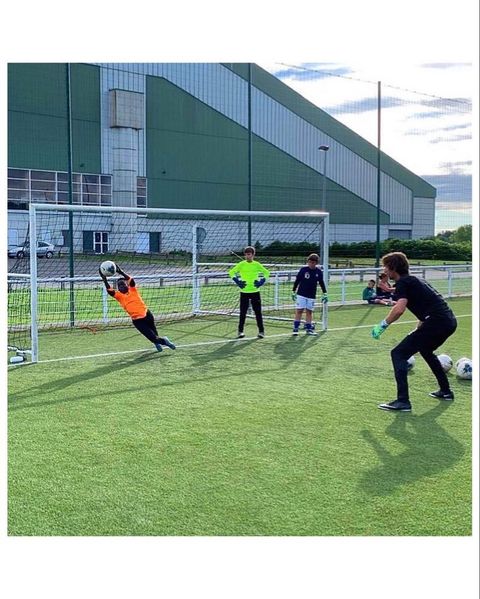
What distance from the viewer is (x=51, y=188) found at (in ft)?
76.9

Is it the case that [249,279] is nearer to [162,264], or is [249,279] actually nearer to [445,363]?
[162,264]

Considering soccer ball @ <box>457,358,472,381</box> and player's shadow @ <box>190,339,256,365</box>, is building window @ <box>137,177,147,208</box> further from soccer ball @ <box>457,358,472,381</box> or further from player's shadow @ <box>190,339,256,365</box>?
soccer ball @ <box>457,358,472,381</box>

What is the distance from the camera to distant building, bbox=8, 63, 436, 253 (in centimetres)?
1969

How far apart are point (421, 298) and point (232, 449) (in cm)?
276

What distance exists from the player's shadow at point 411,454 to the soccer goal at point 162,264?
6.02 m

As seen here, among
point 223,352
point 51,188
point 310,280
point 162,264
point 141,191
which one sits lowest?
point 223,352

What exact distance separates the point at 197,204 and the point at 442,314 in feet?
72.7

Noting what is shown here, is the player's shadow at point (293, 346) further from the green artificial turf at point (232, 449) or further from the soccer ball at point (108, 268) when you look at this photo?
the soccer ball at point (108, 268)

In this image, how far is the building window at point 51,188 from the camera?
2243cm

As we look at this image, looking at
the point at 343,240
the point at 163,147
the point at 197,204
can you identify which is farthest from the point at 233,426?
the point at 163,147

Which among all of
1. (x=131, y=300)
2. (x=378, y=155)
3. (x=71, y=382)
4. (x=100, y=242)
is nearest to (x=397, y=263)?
(x=71, y=382)

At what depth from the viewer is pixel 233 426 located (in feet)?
21.1

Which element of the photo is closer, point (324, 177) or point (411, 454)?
point (411, 454)

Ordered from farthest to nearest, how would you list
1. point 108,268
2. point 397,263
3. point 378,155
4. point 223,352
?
point 378,155
point 223,352
point 108,268
point 397,263
